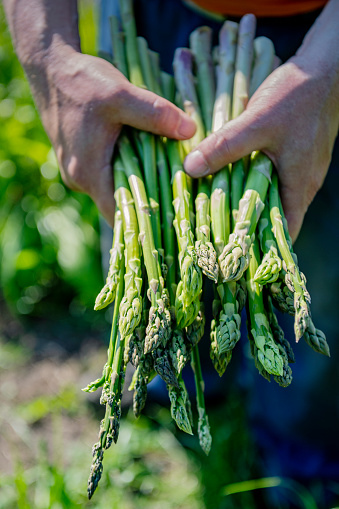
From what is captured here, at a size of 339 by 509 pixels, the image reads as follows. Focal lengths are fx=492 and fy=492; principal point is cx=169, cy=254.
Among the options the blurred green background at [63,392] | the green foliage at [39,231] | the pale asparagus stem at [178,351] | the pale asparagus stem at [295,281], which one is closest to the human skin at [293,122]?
the pale asparagus stem at [295,281]

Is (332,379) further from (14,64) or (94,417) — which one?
(14,64)

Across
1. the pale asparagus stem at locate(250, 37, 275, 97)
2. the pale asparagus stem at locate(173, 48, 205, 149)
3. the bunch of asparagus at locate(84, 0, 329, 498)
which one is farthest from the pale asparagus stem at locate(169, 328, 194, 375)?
the pale asparagus stem at locate(250, 37, 275, 97)

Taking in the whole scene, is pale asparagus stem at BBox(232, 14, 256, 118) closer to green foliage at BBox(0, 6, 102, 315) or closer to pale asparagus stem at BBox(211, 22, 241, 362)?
pale asparagus stem at BBox(211, 22, 241, 362)

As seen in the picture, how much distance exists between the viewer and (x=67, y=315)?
381cm

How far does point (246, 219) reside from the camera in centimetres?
158

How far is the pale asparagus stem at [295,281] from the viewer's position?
1.43 metres

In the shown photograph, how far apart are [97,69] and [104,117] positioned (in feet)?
0.60

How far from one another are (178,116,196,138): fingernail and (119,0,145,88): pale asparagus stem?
270mm

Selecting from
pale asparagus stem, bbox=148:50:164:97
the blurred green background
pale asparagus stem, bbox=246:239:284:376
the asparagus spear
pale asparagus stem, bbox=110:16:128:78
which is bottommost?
the blurred green background

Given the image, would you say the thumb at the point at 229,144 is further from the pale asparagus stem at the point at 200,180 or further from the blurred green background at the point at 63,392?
the blurred green background at the point at 63,392

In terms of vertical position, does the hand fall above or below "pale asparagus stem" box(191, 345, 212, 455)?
above

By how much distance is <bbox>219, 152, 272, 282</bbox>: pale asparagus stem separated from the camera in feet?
4.89

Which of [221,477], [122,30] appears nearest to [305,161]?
[122,30]

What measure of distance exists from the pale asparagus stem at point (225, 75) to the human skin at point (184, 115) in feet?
0.42
